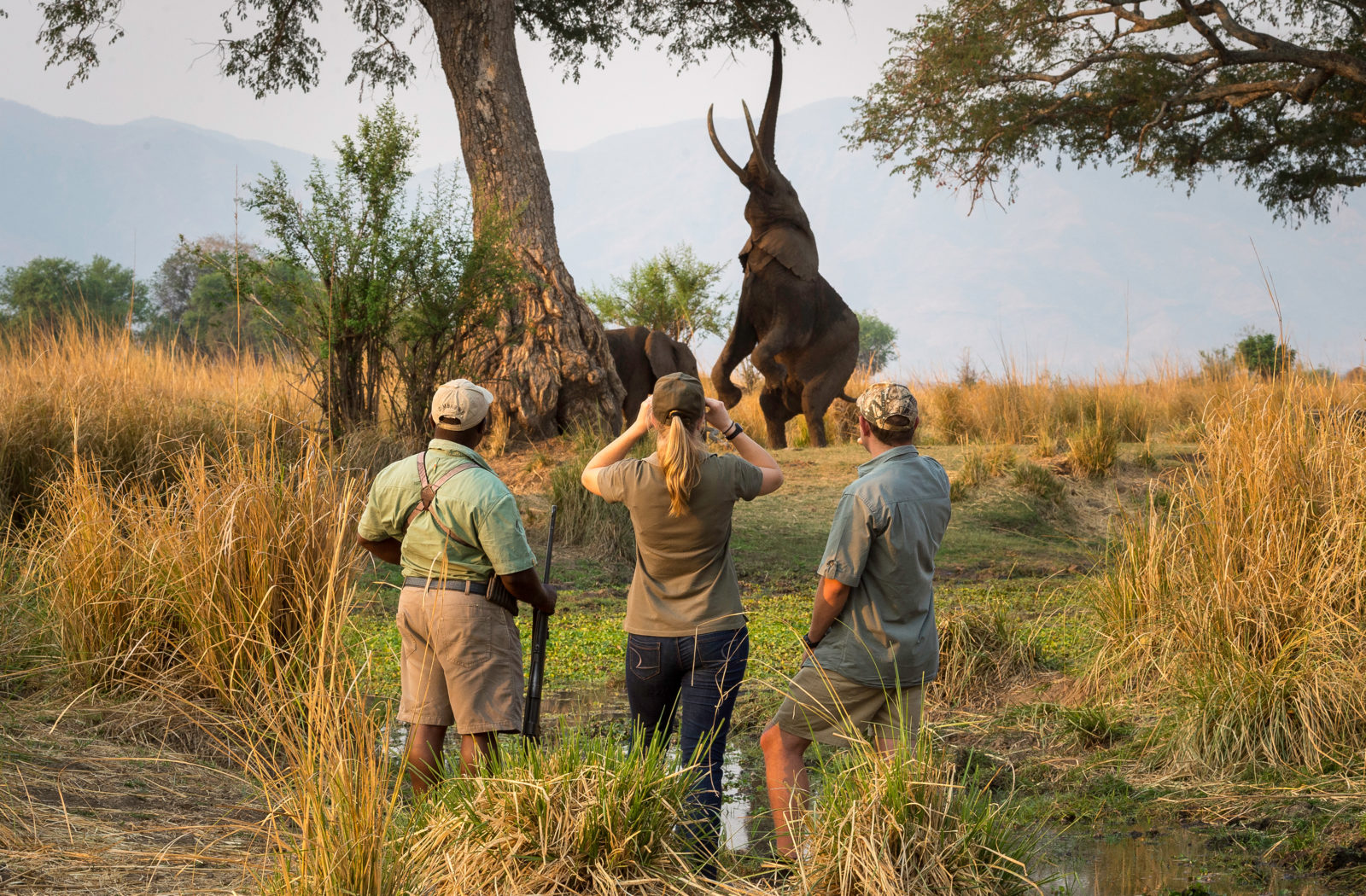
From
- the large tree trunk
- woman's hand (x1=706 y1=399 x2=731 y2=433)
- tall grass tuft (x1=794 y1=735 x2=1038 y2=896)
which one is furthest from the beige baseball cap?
the large tree trunk

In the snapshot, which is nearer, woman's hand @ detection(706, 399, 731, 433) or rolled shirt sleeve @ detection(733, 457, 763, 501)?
rolled shirt sleeve @ detection(733, 457, 763, 501)

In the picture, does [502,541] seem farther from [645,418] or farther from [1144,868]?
[1144,868]

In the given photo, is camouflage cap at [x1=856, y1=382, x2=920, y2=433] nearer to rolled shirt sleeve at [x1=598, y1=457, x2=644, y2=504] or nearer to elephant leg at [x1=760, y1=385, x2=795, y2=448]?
rolled shirt sleeve at [x1=598, y1=457, x2=644, y2=504]

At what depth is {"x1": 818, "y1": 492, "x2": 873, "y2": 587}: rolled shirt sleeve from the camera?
11.2 feet

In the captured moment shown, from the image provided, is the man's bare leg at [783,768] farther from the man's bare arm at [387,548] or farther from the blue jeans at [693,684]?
the man's bare arm at [387,548]

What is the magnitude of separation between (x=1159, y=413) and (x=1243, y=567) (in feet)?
43.3

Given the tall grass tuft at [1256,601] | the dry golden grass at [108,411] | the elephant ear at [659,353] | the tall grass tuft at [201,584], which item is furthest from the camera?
the elephant ear at [659,353]

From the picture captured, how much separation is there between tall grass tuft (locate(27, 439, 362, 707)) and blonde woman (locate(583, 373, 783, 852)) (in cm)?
156

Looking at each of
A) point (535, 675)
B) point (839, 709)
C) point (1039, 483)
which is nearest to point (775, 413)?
point (1039, 483)

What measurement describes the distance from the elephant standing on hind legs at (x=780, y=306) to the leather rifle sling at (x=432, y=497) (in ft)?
34.2

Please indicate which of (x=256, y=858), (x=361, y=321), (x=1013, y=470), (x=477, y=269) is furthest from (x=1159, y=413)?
(x=256, y=858)

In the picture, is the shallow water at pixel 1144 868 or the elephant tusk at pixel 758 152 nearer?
the shallow water at pixel 1144 868

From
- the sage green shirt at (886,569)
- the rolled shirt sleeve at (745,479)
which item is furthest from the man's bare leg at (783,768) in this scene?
the rolled shirt sleeve at (745,479)

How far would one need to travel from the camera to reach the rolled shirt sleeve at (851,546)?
342cm
